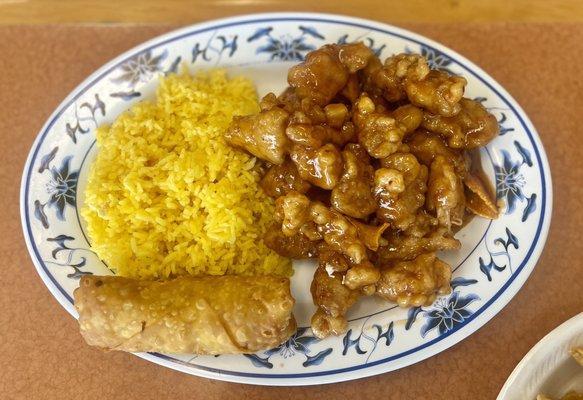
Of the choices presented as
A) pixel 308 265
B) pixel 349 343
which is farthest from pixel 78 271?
pixel 349 343

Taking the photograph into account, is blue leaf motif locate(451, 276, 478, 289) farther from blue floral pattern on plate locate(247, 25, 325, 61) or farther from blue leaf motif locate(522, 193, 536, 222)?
blue floral pattern on plate locate(247, 25, 325, 61)

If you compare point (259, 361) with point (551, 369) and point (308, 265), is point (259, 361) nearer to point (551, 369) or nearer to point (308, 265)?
point (308, 265)

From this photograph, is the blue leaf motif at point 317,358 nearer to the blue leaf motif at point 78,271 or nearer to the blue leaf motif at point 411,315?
the blue leaf motif at point 411,315

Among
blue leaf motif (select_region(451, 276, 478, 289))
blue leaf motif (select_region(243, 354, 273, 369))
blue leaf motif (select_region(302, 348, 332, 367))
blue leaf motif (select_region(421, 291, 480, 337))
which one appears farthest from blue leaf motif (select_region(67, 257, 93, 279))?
blue leaf motif (select_region(451, 276, 478, 289))

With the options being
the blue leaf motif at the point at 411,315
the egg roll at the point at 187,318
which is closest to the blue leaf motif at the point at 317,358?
the egg roll at the point at 187,318

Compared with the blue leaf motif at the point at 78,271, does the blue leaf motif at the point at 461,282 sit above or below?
below

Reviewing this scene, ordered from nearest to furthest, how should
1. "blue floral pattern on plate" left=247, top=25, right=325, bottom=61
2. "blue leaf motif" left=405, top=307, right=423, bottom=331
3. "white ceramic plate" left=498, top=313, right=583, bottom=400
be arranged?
"white ceramic plate" left=498, top=313, right=583, bottom=400
"blue leaf motif" left=405, top=307, right=423, bottom=331
"blue floral pattern on plate" left=247, top=25, right=325, bottom=61

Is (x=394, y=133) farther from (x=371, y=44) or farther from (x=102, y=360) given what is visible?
(x=102, y=360)

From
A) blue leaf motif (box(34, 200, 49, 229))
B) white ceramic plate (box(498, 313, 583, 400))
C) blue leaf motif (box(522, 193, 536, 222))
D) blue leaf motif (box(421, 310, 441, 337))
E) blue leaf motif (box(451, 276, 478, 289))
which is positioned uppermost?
blue leaf motif (box(34, 200, 49, 229))

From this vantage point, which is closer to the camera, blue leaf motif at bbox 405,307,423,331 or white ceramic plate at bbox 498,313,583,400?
white ceramic plate at bbox 498,313,583,400
